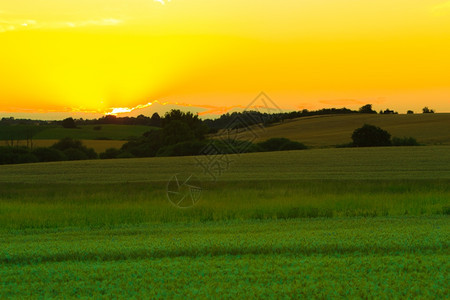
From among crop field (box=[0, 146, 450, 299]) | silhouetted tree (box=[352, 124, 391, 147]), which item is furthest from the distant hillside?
crop field (box=[0, 146, 450, 299])

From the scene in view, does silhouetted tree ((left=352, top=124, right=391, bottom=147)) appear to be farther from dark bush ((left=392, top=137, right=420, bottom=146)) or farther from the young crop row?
the young crop row

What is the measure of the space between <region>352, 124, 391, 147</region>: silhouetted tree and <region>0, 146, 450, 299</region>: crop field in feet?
112

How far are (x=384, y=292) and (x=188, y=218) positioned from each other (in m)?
10.9

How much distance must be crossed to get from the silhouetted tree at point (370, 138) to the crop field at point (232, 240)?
34063mm

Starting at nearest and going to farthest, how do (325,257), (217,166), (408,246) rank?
(325,257) < (408,246) < (217,166)

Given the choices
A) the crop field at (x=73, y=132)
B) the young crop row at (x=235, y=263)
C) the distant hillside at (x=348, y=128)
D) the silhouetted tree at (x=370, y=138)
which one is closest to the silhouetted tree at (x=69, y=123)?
the crop field at (x=73, y=132)

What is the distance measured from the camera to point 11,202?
2395 centimetres

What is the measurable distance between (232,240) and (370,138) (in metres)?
55.2

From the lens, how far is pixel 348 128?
3243 inches

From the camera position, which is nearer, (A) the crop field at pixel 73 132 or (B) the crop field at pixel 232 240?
(B) the crop field at pixel 232 240

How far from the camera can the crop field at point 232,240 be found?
7.75 m

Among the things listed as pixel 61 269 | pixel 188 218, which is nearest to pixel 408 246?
pixel 61 269

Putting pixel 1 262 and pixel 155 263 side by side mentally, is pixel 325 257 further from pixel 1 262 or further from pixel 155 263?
pixel 1 262

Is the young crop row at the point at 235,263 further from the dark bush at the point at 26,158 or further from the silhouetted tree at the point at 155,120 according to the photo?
the silhouetted tree at the point at 155,120
